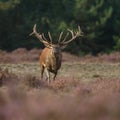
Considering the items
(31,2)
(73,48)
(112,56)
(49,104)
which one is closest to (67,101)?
(49,104)

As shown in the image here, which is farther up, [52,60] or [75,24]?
[52,60]

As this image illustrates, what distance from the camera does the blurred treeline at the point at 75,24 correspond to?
47.8 metres

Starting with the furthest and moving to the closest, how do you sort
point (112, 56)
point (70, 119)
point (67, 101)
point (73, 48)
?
point (73, 48)
point (112, 56)
point (67, 101)
point (70, 119)

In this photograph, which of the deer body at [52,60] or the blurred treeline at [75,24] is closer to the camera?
the deer body at [52,60]

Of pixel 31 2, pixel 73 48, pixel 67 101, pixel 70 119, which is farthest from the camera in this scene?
pixel 31 2

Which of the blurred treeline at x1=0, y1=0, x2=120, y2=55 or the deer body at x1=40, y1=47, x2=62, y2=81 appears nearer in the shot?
the deer body at x1=40, y1=47, x2=62, y2=81

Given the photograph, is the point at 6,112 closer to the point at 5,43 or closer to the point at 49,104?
the point at 49,104

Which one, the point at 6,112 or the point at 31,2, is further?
the point at 31,2

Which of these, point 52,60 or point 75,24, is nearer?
point 52,60

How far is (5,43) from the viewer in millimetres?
49125

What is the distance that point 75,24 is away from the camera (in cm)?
4791

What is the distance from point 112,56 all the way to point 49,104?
31.8 m

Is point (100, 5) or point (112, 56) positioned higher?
point (100, 5)

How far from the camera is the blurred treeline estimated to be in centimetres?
4775
